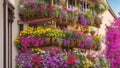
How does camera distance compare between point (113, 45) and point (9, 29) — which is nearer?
point (9, 29)

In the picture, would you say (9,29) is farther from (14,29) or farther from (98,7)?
(98,7)

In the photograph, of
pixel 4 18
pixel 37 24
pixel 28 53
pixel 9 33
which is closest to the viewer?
pixel 4 18

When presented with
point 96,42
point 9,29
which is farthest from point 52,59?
point 96,42

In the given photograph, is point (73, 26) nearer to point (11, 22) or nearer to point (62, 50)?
point (62, 50)

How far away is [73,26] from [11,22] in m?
4.81

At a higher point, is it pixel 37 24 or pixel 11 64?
pixel 37 24

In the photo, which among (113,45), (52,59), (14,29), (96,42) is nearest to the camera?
(52,59)

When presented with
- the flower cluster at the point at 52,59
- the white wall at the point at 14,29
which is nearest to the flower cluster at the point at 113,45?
the flower cluster at the point at 52,59

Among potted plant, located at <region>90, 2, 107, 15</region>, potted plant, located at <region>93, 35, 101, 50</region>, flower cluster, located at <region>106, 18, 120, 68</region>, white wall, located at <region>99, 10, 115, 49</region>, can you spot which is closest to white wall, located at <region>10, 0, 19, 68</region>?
potted plant, located at <region>93, 35, 101, 50</region>

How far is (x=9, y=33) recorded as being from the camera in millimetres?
17547

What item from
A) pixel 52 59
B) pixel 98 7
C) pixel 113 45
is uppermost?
pixel 98 7

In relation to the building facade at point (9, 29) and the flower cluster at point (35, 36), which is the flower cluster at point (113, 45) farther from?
the building facade at point (9, 29)

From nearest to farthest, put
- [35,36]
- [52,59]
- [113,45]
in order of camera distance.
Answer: [52,59], [35,36], [113,45]

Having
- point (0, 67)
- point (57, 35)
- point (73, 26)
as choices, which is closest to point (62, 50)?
point (57, 35)
